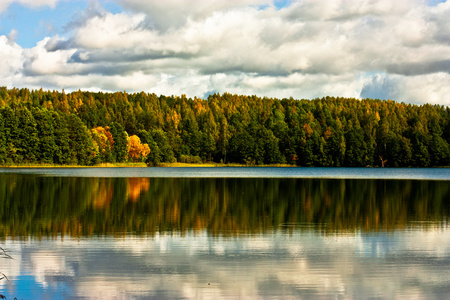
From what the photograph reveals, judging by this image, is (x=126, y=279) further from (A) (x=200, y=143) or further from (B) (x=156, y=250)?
(A) (x=200, y=143)

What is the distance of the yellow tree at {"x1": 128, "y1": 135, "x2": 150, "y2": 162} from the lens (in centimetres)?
14585

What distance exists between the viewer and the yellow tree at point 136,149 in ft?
479

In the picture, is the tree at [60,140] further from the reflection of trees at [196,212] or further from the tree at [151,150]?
the reflection of trees at [196,212]

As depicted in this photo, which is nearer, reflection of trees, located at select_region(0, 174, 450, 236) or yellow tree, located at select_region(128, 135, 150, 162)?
reflection of trees, located at select_region(0, 174, 450, 236)

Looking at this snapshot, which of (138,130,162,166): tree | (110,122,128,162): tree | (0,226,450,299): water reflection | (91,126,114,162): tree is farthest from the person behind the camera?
(138,130,162,166): tree

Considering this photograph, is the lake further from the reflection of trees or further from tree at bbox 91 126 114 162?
tree at bbox 91 126 114 162

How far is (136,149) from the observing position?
481ft

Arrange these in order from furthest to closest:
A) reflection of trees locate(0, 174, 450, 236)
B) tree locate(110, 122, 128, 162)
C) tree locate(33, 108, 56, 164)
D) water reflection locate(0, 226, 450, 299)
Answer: tree locate(110, 122, 128, 162) → tree locate(33, 108, 56, 164) → reflection of trees locate(0, 174, 450, 236) → water reflection locate(0, 226, 450, 299)

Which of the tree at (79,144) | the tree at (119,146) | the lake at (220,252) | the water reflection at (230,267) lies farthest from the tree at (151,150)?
the water reflection at (230,267)

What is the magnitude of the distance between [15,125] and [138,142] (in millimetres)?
37626

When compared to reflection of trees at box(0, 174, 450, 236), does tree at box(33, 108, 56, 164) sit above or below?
above

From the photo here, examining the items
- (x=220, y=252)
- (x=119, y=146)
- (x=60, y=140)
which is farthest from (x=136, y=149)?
(x=220, y=252)

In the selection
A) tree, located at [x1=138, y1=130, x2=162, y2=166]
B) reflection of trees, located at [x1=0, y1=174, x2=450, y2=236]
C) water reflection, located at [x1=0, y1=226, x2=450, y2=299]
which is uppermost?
tree, located at [x1=138, y1=130, x2=162, y2=166]

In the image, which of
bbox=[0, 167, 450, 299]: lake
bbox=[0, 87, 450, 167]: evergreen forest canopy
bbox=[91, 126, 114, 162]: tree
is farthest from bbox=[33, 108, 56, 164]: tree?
bbox=[0, 167, 450, 299]: lake
